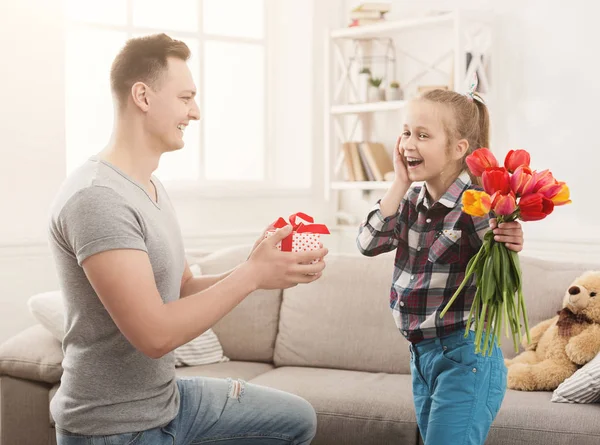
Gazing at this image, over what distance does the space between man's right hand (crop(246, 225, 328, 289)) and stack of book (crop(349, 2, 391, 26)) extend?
9.36ft

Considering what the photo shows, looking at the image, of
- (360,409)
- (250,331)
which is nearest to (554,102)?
(250,331)

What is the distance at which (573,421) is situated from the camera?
253cm

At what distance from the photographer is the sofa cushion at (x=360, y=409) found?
2.70m

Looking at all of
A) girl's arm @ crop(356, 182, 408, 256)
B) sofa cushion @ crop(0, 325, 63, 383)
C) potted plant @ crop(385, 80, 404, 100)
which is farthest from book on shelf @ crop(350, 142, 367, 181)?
girl's arm @ crop(356, 182, 408, 256)

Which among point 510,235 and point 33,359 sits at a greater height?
point 510,235

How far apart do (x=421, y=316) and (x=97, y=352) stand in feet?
2.59

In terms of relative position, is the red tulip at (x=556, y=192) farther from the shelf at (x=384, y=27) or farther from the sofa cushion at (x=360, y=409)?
the shelf at (x=384, y=27)

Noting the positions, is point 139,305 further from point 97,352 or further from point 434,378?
point 434,378

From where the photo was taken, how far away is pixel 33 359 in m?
3.03

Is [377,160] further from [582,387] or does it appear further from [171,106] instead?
[171,106]

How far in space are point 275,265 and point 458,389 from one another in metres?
0.56

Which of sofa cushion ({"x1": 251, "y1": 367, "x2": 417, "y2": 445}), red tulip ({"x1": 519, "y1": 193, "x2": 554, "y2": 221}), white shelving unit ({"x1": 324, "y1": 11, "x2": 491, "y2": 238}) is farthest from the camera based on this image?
white shelving unit ({"x1": 324, "y1": 11, "x2": 491, "y2": 238})

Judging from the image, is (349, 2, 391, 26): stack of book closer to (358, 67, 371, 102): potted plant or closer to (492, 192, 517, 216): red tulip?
(358, 67, 371, 102): potted plant

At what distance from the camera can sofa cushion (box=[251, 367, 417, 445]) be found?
270 centimetres
